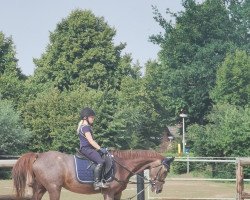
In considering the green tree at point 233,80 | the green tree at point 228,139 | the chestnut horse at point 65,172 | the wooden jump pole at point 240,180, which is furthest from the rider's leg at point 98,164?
the green tree at point 233,80

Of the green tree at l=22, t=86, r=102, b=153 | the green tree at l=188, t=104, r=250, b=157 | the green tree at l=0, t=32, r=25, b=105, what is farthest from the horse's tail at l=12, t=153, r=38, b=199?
the green tree at l=0, t=32, r=25, b=105

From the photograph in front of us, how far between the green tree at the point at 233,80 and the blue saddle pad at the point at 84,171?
160 ft

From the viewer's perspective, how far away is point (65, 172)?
11.3 m

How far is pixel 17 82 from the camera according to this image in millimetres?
57500

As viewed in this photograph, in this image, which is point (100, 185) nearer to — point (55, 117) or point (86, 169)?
point (86, 169)

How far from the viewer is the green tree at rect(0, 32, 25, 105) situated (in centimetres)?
5675

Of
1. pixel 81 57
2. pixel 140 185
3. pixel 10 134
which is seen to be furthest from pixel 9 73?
pixel 140 185

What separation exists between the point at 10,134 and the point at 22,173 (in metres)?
34.6

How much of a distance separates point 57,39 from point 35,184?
171ft

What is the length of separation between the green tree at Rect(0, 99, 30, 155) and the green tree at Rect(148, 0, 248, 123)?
23.0m

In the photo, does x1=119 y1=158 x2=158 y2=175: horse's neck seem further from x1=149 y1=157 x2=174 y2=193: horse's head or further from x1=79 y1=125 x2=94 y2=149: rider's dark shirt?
x1=79 y1=125 x2=94 y2=149: rider's dark shirt

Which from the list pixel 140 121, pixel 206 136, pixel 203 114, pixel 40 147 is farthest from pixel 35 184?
pixel 203 114

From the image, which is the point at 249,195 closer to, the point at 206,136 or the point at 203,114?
the point at 206,136

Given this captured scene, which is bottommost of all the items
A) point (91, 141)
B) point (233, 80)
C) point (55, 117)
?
point (91, 141)
